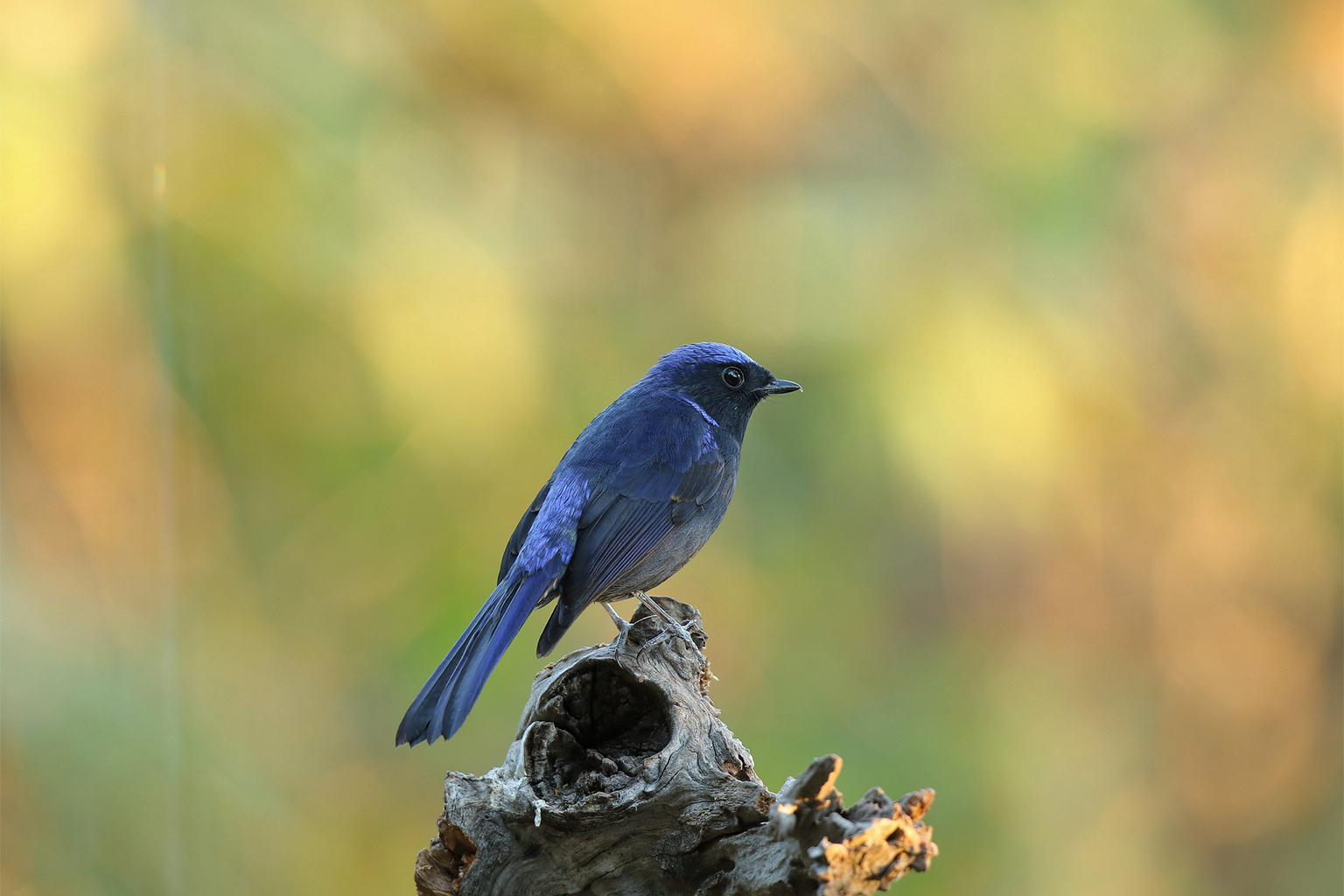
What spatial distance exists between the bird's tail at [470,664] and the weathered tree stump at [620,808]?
0.15 m

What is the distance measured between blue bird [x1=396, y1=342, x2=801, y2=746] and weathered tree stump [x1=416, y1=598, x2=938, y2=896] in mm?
180

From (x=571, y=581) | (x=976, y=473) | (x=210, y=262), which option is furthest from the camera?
(x=976, y=473)

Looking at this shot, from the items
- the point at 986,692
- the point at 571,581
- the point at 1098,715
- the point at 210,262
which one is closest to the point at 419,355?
the point at 210,262

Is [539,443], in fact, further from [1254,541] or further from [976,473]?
[1254,541]

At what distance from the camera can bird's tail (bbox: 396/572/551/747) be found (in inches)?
84.6

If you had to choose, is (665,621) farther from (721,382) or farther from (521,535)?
(721,382)

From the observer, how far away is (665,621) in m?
2.64

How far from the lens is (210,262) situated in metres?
4.12

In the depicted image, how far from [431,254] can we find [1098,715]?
10.7 feet

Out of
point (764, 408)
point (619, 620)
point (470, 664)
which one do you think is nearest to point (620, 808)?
point (470, 664)

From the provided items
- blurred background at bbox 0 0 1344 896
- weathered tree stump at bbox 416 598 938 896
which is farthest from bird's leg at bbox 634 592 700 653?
blurred background at bbox 0 0 1344 896

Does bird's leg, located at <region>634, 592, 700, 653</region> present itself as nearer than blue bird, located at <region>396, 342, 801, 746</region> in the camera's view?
No

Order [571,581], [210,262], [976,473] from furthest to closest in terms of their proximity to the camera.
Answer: [976,473] → [210,262] → [571,581]

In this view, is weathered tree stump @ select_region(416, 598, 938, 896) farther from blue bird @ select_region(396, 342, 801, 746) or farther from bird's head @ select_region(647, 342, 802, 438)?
bird's head @ select_region(647, 342, 802, 438)
